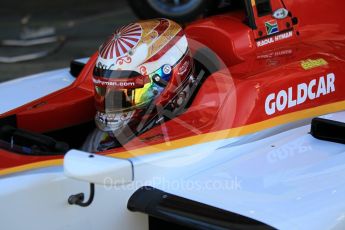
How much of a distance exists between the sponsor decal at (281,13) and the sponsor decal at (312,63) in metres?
0.31

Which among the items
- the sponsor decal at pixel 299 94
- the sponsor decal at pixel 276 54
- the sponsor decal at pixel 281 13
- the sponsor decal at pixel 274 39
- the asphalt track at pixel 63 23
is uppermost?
the sponsor decal at pixel 281 13

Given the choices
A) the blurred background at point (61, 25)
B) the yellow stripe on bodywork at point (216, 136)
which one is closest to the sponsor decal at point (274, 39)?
the yellow stripe on bodywork at point (216, 136)

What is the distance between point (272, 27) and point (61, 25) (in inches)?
172

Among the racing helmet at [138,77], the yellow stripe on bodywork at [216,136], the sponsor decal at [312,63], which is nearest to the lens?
the yellow stripe on bodywork at [216,136]

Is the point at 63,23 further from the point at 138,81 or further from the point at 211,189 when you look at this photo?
the point at 211,189

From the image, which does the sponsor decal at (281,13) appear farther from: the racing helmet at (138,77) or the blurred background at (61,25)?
the blurred background at (61,25)

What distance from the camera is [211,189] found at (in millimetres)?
2064

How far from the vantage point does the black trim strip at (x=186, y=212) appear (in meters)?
1.86

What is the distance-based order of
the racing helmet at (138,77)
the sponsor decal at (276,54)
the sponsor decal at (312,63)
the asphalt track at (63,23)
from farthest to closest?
the asphalt track at (63,23) < the sponsor decal at (276,54) < the sponsor decal at (312,63) < the racing helmet at (138,77)

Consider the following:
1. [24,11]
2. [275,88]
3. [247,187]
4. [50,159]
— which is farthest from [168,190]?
[24,11]

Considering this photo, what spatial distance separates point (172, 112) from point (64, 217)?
0.58 m

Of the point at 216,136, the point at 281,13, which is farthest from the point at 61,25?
the point at 216,136

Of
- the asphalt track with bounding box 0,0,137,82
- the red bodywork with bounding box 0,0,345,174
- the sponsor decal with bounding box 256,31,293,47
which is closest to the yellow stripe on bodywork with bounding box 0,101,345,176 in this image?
the red bodywork with bounding box 0,0,345,174

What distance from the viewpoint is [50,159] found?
2.14 metres
